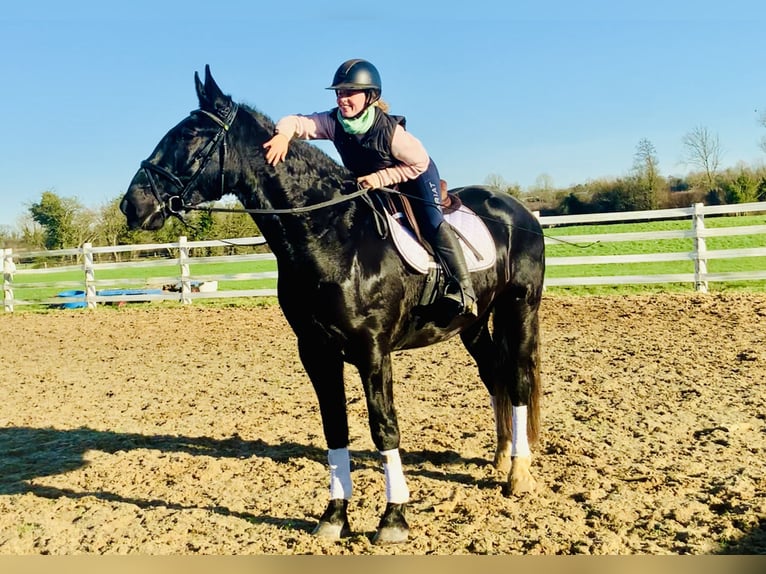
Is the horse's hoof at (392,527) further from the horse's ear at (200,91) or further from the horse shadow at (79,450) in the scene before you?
the horse's ear at (200,91)

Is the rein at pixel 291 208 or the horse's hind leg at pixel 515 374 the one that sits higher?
the rein at pixel 291 208

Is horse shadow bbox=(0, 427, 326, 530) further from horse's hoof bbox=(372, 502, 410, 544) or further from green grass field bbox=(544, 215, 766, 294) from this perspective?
green grass field bbox=(544, 215, 766, 294)

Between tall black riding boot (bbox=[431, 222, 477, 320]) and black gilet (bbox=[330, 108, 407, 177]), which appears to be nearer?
black gilet (bbox=[330, 108, 407, 177])

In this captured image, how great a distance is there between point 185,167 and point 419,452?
3055mm

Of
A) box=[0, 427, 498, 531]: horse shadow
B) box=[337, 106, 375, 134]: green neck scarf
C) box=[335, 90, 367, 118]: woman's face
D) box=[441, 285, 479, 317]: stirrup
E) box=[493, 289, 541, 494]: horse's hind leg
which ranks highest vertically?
box=[335, 90, 367, 118]: woman's face

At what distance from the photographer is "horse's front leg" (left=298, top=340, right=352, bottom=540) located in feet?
12.8

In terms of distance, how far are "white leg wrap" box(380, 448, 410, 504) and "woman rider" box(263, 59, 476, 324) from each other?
1001mm

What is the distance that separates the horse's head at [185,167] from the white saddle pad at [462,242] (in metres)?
1.09

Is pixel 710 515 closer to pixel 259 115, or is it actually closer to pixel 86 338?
pixel 259 115

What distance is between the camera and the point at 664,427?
5.52 metres

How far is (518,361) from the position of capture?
4797mm

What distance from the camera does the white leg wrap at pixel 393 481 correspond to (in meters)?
3.81

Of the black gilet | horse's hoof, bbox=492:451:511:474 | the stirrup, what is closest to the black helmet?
the black gilet

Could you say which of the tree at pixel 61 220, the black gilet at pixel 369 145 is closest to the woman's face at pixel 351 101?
the black gilet at pixel 369 145
